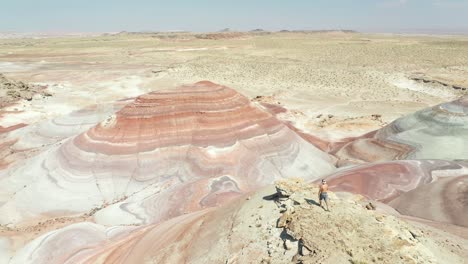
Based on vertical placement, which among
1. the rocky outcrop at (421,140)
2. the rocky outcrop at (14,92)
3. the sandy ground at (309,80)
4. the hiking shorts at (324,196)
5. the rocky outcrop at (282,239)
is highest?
the hiking shorts at (324,196)

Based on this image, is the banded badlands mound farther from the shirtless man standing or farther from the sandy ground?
the sandy ground

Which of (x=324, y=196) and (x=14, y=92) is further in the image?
(x=14, y=92)

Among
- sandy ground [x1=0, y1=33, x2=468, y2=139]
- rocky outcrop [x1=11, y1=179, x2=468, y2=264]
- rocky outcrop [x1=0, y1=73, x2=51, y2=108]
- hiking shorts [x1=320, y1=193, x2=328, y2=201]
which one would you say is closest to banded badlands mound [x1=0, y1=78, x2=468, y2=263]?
rocky outcrop [x1=11, y1=179, x2=468, y2=264]

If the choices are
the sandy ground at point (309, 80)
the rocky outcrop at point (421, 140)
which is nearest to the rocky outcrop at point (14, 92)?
the sandy ground at point (309, 80)

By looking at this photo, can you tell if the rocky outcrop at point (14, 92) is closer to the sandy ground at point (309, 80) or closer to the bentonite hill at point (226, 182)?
the bentonite hill at point (226, 182)

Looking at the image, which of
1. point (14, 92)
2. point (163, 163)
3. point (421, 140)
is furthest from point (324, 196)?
point (14, 92)

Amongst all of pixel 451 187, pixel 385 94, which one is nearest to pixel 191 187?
pixel 451 187

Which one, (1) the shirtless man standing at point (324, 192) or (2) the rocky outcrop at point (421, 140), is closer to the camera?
(1) the shirtless man standing at point (324, 192)

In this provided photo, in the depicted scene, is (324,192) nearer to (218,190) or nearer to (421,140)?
(218,190)
